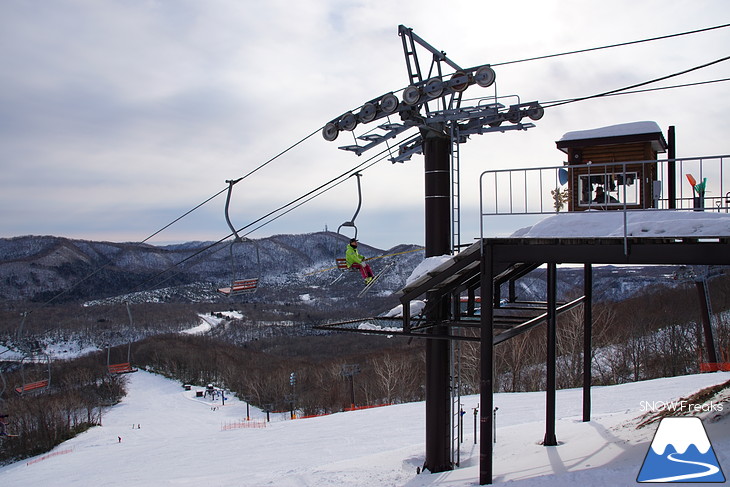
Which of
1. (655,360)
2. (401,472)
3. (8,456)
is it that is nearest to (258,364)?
(8,456)

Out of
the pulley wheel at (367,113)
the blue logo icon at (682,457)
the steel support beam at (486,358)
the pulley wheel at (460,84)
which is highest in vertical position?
the pulley wheel at (460,84)

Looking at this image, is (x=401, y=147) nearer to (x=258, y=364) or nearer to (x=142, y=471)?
(x=142, y=471)

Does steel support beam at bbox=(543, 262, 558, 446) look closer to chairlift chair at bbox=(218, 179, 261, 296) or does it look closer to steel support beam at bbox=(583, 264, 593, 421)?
steel support beam at bbox=(583, 264, 593, 421)

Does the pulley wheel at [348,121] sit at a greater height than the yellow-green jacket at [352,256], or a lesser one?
greater

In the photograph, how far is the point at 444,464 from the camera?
1086 centimetres

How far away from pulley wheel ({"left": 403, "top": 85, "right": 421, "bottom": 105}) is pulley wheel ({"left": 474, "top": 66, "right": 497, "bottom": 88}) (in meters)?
1.10

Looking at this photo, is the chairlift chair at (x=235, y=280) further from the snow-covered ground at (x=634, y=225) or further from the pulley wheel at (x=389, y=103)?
the snow-covered ground at (x=634, y=225)

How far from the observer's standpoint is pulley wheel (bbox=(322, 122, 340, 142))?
1101cm

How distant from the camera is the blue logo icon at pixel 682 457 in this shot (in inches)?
258

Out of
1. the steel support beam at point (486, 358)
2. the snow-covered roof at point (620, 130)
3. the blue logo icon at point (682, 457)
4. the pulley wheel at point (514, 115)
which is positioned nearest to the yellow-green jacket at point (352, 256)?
the pulley wheel at point (514, 115)

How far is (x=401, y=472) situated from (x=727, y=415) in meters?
6.14

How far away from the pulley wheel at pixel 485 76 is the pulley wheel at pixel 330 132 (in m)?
3.09

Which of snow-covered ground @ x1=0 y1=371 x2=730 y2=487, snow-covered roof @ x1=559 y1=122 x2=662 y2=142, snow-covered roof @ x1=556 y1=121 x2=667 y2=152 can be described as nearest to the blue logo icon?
snow-covered ground @ x1=0 y1=371 x2=730 y2=487

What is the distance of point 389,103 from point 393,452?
28.6 ft
